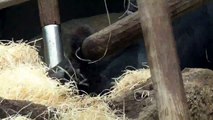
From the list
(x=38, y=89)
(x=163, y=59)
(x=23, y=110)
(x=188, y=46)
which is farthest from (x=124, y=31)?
(x=163, y=59)

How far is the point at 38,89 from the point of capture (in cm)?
Answer: 340

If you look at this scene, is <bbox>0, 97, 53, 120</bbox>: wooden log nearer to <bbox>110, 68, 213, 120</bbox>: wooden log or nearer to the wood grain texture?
<bbox>110, 68, 213, 120</bbox>: wooden log

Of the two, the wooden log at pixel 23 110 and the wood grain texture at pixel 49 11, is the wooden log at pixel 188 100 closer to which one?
the wooden log at pixel 23 110

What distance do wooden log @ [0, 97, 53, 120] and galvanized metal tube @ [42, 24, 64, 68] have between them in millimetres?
1422

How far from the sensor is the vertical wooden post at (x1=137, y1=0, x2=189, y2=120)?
2047 millimetres

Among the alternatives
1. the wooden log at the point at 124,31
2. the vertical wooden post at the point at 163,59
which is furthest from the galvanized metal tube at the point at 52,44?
the vertical wooden post at the point at 163,59

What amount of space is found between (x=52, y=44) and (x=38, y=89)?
2.40ft

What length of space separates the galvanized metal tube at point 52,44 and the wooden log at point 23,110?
1422mm

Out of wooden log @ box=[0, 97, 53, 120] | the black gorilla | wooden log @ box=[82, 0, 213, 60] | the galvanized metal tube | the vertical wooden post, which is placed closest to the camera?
the vertical wooden post

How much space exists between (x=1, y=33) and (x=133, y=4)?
1.92 m

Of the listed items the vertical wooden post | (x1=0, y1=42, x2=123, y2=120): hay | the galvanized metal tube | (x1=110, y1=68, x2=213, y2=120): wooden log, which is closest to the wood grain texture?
the galvanized metal tube

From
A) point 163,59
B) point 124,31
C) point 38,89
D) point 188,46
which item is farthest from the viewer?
point 188,46

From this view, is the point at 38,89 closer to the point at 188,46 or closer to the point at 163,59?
the point at 163,59

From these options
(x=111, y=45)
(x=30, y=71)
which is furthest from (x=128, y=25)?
(x=30, y=71)
